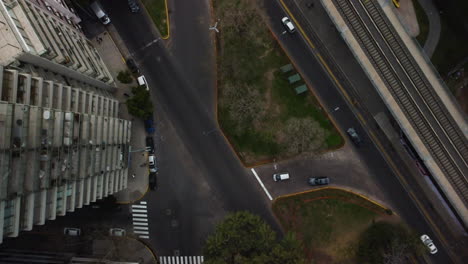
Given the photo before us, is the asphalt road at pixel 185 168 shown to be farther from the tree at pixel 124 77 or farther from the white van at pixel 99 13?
the white van at pixel 99 13

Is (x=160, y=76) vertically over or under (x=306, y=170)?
over

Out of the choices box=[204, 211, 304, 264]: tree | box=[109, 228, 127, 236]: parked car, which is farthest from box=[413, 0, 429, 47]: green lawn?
box=[109, 228, 127, 236]: parked car

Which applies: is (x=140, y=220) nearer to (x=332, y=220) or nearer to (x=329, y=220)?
(x=329, y=220)

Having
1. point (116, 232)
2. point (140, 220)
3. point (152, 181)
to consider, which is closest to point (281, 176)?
point (152, 181)

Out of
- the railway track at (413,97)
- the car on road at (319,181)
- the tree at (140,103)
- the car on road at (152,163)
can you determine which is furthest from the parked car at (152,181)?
the railway track at (413,97)

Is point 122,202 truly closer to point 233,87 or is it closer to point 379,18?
point 233,87

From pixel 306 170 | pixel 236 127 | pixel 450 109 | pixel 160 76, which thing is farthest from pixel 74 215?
pixel 450 109
